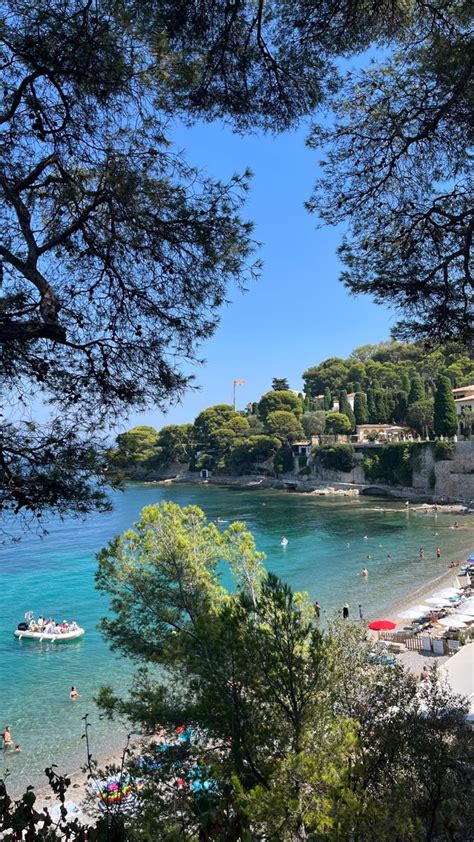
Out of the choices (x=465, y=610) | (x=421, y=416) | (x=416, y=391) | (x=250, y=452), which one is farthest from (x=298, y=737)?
(x=250, y=452)

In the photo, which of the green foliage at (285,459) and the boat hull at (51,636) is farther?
the green foliage at (285,459)

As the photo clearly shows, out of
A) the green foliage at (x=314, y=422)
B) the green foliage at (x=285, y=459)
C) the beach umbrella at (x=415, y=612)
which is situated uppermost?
the green foliage at (x=314, y=422)

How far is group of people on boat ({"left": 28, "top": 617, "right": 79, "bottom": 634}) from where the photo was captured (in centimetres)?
1708

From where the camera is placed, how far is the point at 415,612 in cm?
1681

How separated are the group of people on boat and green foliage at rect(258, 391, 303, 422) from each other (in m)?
44.6

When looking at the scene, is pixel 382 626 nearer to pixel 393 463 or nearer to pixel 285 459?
pixel 393 463

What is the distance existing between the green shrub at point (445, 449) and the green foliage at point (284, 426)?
1890 cm

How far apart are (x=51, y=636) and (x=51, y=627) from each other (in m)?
0.30

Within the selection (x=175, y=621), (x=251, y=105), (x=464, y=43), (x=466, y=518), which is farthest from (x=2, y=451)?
(x=466, y=518)

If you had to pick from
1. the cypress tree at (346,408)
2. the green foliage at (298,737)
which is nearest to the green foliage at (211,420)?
the cypress tree at (346,408)

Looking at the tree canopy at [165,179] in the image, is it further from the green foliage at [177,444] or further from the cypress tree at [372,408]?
the green foliage at [177,444]

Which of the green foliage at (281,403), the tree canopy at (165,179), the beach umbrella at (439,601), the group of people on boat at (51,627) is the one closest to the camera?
the tree canopy at (165,179)

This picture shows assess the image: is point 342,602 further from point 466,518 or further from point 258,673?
point 466,518

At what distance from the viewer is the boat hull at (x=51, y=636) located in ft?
55.4
